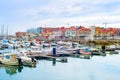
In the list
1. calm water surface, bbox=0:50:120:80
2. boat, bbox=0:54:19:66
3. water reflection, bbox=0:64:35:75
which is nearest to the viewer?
calm water surface, bbox=0:50:120:80

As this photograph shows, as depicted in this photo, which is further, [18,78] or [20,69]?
[20,69]

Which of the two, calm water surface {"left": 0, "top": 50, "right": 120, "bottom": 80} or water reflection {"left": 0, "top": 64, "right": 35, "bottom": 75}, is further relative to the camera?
water reflection {"left": 0, "top": 64, "right": 35, "bottom": 75}

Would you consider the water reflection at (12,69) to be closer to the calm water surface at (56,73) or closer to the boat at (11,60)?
the calm water surface at (56,73)

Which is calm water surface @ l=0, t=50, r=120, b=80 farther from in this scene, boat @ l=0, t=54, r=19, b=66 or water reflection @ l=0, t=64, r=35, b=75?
boat @ l=0, t=54, r=19, b=66

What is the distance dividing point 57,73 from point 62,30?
78928mm

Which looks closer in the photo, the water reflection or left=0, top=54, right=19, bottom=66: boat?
the water reflection

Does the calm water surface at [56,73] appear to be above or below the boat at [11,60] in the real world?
below

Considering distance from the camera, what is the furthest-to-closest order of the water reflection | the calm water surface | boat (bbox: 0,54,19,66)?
boat (bbox: 0,54,19,66)
the water reflection
the calm water surface

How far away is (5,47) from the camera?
47781mm

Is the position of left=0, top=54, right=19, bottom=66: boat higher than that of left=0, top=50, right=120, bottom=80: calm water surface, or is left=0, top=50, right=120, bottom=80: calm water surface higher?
left=0, top=54, right=19, bottom=66: boat

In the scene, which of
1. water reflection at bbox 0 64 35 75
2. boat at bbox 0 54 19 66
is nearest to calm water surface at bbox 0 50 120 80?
water reflection at bbox 0 64 35 75

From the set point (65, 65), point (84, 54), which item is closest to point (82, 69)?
point (65, 65)

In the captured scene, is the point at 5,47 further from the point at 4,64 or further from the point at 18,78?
the point at 18,78

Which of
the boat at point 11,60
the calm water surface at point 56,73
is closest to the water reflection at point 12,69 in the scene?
the calm water surface at point 56,73
